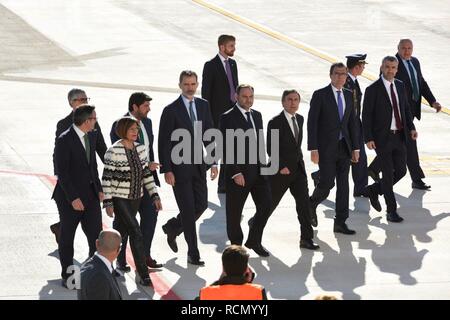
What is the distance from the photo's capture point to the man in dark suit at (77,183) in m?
13.0

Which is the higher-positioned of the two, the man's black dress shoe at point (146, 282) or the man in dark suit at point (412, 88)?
the man in dark suit at point (412, 88)

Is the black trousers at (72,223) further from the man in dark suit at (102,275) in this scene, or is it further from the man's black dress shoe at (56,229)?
the man in dark suit at (102,275)

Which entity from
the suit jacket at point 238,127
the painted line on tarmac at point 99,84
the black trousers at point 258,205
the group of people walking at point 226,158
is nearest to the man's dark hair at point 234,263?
the group of people walking at point 226,158

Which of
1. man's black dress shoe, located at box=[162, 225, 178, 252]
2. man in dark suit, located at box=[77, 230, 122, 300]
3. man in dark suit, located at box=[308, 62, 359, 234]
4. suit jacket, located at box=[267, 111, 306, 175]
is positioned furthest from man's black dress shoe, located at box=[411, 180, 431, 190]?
man in dark suit, located at box=[77, 230, 122, 300]

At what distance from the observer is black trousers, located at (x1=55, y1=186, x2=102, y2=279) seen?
43.1 ft

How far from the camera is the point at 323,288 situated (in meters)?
13.1

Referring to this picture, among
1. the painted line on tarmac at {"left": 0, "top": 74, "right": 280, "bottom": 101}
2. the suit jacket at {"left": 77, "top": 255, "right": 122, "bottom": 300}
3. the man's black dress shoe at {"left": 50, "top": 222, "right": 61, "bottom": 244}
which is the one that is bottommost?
the man's black dress shoe at {"left": 50, "top": 222, "right": 61, "bottom": 244}

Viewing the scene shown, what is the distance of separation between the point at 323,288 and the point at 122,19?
18770 millimetres

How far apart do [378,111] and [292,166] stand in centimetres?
198

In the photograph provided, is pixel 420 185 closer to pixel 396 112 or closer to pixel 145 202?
pixel 396 112

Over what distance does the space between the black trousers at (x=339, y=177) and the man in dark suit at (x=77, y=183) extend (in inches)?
125

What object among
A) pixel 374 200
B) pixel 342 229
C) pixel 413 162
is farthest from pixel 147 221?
pixel 413 162

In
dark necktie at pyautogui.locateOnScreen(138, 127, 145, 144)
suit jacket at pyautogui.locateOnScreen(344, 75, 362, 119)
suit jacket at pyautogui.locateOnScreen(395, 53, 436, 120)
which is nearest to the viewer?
dark necktie at pyautogui.locateOnScreen(138, 127, 145, 144)

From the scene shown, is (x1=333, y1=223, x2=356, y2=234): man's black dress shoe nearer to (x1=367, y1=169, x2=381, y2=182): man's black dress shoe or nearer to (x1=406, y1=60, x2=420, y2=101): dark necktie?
(x1=367, y1=169, x2=381, y2=182): man's black dress shoe
